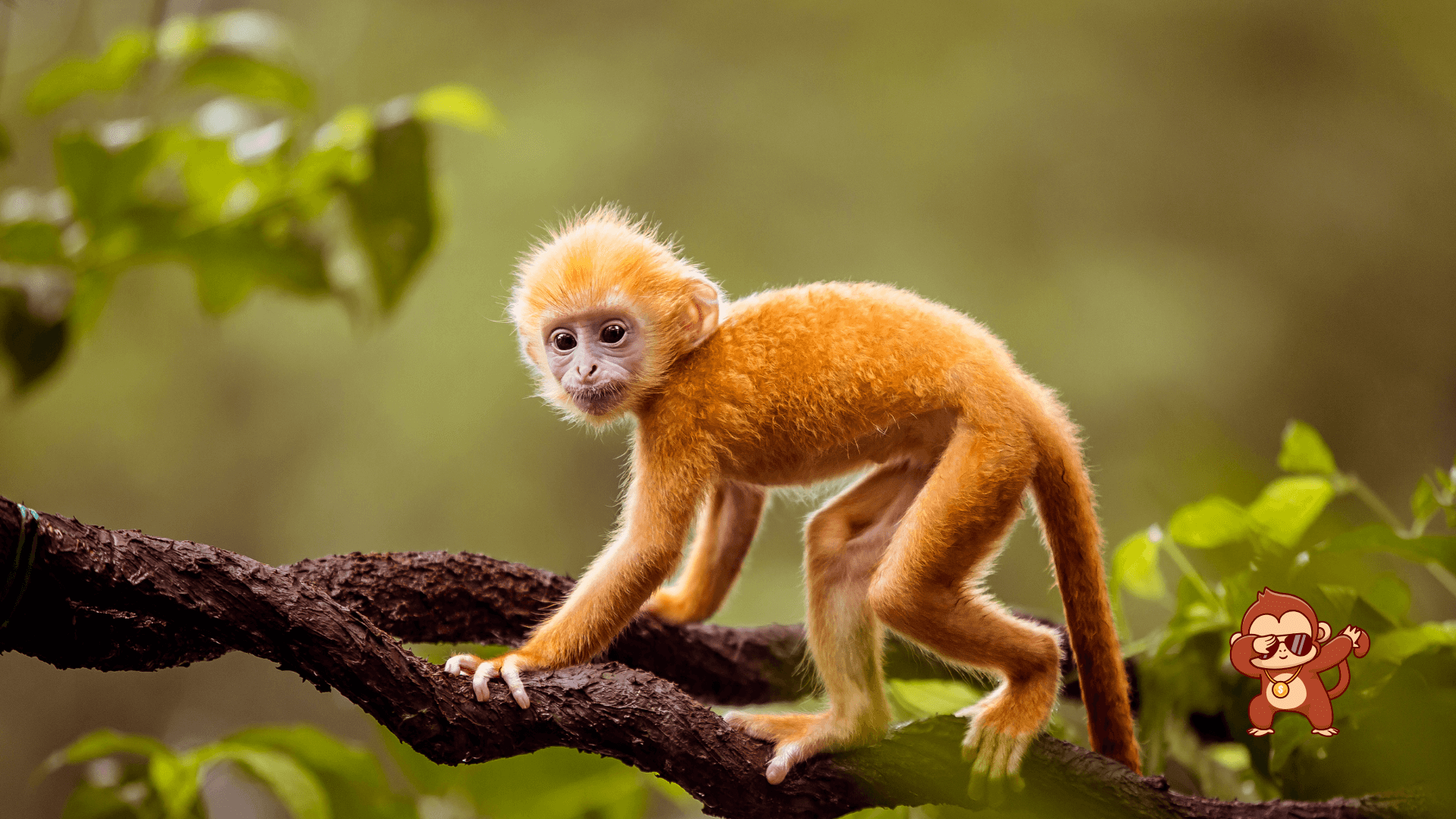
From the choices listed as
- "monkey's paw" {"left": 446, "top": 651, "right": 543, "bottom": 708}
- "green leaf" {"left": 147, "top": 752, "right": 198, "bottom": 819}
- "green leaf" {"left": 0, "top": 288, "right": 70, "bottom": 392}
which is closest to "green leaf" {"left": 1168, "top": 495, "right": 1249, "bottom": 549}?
"monkey's paw" {"left": 446, "top": 651, "right": 543, "bottom": 708}

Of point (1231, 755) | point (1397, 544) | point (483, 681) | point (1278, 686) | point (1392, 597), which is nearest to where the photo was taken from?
point (483, 681)

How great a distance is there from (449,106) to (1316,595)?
181 cm

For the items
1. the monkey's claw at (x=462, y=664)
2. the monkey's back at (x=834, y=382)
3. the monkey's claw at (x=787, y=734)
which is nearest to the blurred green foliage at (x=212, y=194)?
the monkey's back at (x=834, y=382)

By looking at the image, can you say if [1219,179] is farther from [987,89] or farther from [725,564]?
[725,564]

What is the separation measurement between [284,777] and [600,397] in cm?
78

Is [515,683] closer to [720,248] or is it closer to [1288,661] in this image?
[1288,661]

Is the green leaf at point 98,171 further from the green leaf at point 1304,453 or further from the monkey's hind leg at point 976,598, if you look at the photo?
the green leaf at point 1304,453

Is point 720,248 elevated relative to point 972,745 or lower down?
elevated

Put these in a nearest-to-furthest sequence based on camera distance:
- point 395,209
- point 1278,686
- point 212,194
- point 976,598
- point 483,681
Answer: point 483,681
point 1278,686
point 976,598
point 395,209
point 212,194

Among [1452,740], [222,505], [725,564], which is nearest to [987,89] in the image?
[725,564]

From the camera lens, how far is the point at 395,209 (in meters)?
2.11

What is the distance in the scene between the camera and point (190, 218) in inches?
87.7

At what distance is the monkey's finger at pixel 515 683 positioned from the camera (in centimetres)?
113

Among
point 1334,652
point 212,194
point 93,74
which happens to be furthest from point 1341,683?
point 93,74
